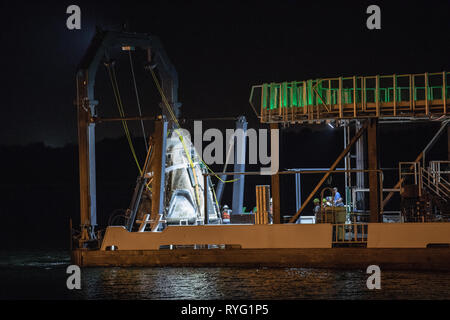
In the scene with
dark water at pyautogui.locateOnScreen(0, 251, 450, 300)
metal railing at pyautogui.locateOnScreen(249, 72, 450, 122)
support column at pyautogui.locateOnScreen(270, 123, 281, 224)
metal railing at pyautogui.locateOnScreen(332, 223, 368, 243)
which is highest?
metal railing at pyautogui.locateOnScreen(249, 72, 450, 122)

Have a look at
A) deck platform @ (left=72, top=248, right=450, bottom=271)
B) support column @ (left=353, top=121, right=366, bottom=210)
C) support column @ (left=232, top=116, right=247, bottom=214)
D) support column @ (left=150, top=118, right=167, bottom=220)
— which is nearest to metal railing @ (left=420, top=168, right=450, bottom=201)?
support column @ (left=353, top=121, right=366, bottom=210)

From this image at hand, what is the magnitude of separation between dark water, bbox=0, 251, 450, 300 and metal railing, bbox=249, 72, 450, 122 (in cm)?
495

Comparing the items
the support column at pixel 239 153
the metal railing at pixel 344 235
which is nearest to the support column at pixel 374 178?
the metal railing at pixel 344 235

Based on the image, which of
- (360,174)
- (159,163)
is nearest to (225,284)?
(159,163)

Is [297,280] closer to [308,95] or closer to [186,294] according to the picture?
[186,294]

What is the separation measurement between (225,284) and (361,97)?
718cm

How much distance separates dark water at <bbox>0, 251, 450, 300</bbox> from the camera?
743 inches

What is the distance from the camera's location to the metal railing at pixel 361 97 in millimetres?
22344

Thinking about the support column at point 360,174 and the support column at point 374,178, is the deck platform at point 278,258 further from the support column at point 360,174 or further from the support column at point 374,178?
the support column at point 360,174

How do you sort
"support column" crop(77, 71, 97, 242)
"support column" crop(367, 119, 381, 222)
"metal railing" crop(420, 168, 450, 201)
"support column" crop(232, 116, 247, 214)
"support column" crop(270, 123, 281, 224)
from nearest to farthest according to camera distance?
"support column" crop(367, 119, 381, 222) < "support column" crop(270, 123, 281, 224) < "metal railing" crop(420, 168, 450, 201) < "support column" crop(77, 71, 97, 242) < "support column" crop(232, 116, 247, 214)

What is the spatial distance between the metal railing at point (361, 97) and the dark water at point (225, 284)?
4950 millimetres

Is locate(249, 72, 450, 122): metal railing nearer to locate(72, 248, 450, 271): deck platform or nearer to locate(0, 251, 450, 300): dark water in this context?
locate(72, 248, 450, 271): deck platform

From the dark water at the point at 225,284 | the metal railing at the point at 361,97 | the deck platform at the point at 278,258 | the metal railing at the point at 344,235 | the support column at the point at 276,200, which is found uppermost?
the metal railing at the point at 361,97

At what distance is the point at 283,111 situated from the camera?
23312 millimetres
